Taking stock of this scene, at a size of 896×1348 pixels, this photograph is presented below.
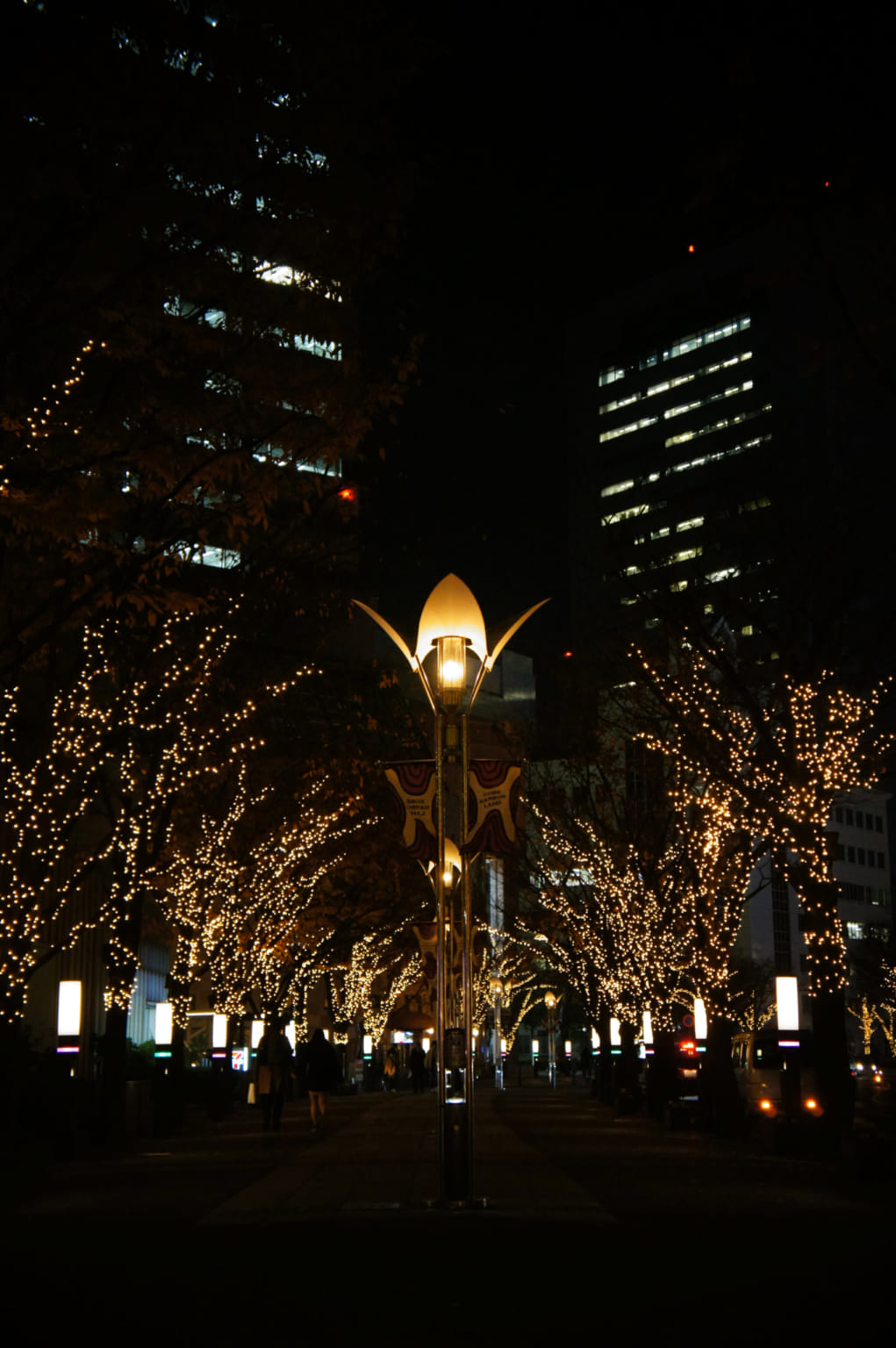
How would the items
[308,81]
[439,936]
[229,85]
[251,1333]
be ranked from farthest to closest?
[439,936], [308,81], [229,85], [251,1333]

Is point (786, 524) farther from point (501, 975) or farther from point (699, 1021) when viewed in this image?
point (501, 975)

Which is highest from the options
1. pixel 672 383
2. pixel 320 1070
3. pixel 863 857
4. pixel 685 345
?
pixel 685 345

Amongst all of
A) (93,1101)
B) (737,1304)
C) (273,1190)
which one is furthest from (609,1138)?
(737,1304)

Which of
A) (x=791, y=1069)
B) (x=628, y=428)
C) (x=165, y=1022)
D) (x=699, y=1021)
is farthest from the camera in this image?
(x=628, y=428)

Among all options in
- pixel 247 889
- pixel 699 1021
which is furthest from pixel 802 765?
pixel 699 1021

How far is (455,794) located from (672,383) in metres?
137

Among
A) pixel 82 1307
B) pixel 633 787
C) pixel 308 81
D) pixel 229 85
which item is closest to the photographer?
pixel 82 1307

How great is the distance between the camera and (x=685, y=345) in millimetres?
149625

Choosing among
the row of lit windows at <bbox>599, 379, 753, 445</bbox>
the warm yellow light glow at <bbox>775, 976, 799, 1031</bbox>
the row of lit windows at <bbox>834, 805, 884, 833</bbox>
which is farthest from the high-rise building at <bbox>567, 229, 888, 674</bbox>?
the row of lit windows at <bbox>834, 805, 884, 833</bbox>

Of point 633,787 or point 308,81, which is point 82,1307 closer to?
point 308,81

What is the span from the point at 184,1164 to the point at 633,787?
74.8ft

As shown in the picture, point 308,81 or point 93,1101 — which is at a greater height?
point 308,81

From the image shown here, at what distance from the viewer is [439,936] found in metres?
14.9

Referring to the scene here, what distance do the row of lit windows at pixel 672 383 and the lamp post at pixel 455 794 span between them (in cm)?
12742
